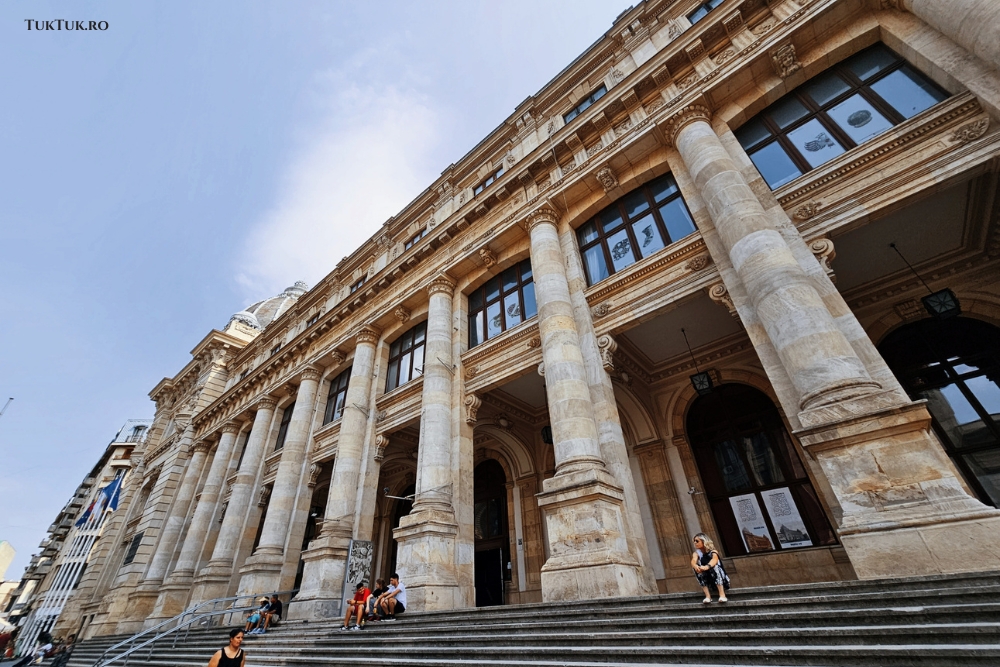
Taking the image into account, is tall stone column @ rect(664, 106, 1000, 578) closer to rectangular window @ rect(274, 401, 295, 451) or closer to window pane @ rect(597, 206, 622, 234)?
window pane @ rect(597, 206, 622, 234)

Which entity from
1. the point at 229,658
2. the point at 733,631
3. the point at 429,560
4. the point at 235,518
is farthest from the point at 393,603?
the point at 235,518

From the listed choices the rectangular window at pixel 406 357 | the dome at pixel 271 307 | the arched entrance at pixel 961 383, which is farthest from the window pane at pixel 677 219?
the dome at pixel 271 307

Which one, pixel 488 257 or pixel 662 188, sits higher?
pixel 488 257

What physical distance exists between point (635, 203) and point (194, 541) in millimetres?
23524

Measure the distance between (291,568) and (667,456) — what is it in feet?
43.9

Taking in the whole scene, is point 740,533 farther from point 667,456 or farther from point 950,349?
point 950,349

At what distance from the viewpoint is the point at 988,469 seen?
822cm

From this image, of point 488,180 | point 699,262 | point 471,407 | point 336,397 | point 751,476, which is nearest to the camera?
point 699,262

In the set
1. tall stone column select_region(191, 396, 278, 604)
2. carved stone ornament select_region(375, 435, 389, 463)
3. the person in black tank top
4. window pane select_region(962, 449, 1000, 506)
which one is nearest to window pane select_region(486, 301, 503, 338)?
carved stone ornament select_region(375, 435, 389, 463)

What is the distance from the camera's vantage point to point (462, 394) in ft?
42.1

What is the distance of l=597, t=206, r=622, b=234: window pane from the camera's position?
482 inches

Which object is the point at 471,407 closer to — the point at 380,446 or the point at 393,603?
the point at 380,446

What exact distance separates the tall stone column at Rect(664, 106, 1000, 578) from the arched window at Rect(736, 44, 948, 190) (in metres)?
3.01

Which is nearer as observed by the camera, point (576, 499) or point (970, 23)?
point (970, 23)
